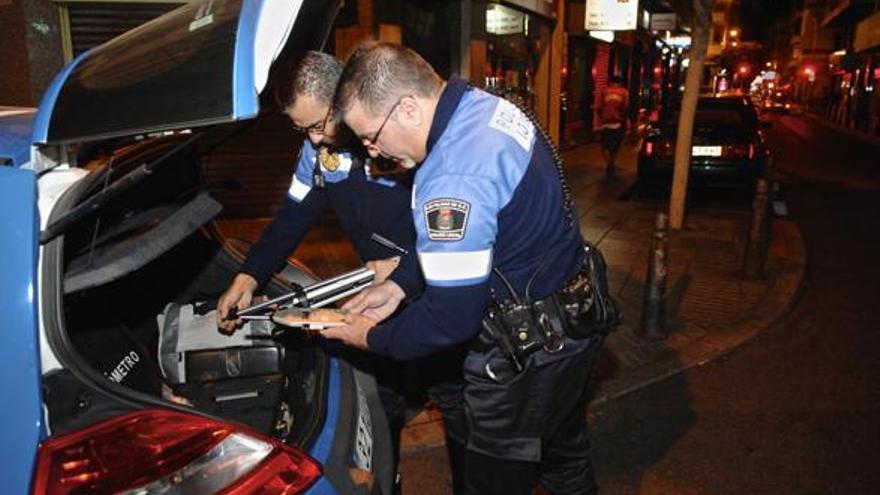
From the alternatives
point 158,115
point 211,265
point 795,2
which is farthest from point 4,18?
point 795,2

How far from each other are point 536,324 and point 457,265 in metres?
0.46

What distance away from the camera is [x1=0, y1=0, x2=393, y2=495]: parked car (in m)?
1.39

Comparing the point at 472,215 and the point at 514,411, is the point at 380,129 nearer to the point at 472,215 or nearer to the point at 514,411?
the point at 472,215

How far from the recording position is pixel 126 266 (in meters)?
1.76

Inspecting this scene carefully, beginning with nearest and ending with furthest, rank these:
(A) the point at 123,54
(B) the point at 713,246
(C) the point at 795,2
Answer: (A) the point at 123,54
(B) the point at 713,246
(C) the point at 795,2

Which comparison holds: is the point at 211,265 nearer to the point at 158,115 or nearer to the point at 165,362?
the point at 165,362

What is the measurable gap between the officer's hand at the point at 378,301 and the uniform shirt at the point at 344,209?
317 mm

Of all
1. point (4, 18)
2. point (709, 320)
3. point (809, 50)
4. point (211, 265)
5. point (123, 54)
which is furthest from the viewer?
point (809, 50)

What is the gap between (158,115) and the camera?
1389 millimetres

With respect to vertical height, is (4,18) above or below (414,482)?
above

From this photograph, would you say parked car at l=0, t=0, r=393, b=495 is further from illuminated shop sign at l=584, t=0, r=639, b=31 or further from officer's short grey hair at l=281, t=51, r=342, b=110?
illuminated shop sign at l=584, t=0, r=639, b=31

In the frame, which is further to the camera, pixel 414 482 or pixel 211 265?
pixel 414 482

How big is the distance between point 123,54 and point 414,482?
2.46 m

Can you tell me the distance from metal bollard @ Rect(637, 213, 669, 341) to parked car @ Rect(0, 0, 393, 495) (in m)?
3.29
